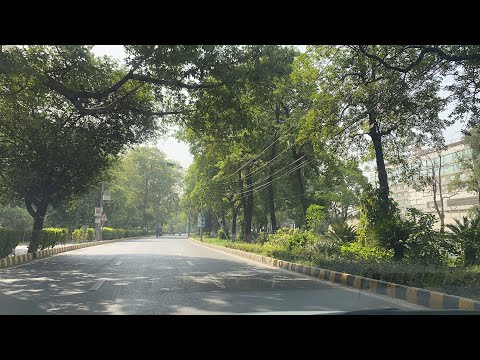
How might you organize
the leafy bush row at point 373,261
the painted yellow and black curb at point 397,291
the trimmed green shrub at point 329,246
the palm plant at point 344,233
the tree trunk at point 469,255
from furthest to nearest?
the palm plant at point 344,233 → the trimmed green shrub at point 329,246 → the tree trunk at point 469,255 → the leafy bush row at point 373,261 → the painted yellow and black curb at point 397,291

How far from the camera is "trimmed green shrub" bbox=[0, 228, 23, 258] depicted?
1736cm

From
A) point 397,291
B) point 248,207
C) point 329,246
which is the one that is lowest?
point 397,291

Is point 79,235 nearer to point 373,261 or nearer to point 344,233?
point 344,233

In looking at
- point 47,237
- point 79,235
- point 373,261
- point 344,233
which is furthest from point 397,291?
point 79,235

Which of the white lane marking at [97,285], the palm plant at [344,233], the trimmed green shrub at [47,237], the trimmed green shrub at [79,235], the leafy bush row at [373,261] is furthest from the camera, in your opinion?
the trimmed green shrub at [79,235]

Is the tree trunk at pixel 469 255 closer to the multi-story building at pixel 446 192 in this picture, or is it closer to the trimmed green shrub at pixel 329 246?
the trimmed green shrub at pixel 329 246

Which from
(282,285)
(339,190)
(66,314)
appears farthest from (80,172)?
(339,190)

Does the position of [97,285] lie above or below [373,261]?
below

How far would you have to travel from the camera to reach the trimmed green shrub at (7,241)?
17359 millimetres

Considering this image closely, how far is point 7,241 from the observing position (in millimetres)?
17781

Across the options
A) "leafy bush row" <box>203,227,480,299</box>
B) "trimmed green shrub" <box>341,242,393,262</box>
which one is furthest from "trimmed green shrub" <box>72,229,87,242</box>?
"trimmed green shrub" <box>341,242,393,262</box>

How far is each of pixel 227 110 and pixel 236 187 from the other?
2390 centimetres

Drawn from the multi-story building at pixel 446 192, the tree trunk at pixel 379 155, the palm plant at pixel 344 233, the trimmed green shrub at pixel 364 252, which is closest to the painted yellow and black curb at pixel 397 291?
the trimmed green shrub at pixel 364 252
